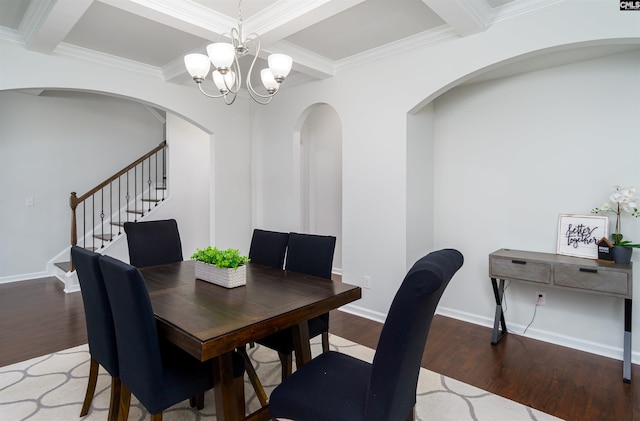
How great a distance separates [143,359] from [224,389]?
377 millimetres

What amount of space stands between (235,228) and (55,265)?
9.00 feet

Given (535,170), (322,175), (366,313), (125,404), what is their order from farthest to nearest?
(322,175) < (366,313) < (535,170) < (125,404)

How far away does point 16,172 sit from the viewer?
486 centimetres

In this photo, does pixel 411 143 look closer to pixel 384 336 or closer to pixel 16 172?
pixel 384 336

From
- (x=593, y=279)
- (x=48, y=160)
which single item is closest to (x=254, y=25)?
(x=593, y=279)

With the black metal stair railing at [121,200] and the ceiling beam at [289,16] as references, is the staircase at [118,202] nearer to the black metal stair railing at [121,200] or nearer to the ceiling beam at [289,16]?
the black metal stair railing at [121,200]

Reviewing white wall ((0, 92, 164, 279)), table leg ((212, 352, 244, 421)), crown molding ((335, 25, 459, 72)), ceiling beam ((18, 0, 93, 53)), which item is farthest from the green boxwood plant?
white wall ((0, 92, 164, 279))

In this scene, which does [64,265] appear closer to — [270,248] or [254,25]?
[270,248]

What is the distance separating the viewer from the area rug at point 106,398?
203cm

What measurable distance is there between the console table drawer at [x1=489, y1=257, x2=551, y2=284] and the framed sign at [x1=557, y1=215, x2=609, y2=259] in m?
0.40

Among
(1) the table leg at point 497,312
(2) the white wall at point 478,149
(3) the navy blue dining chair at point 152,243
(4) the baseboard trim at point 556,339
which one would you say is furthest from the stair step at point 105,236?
(1) the table leg at point 497,312

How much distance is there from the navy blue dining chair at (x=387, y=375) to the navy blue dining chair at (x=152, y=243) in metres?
1.92

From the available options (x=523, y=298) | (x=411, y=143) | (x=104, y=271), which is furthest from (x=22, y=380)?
(x=523, y=298)

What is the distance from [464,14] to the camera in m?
2.48
